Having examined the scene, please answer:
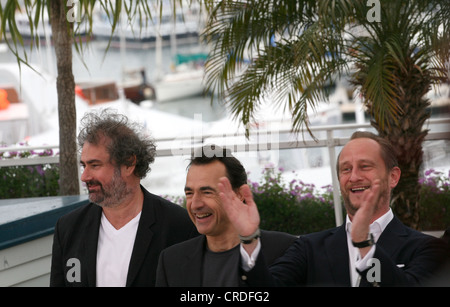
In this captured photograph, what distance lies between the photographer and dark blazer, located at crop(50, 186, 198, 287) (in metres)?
3.15

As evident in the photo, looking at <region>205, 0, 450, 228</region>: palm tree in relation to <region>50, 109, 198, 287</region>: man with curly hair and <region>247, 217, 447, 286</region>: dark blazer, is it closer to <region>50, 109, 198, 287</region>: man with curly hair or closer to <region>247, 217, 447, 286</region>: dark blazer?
<region>50, 109, 198, 287</region>: man with curly hair

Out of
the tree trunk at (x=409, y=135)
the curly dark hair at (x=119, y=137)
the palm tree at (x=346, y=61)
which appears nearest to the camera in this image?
the curly dark hair at (x=119, y=137)

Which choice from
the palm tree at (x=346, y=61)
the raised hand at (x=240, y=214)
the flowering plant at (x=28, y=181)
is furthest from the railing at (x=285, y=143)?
the raised hand at (x=240, y=214)

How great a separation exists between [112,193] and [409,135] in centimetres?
349

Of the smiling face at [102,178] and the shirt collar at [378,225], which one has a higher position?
the smiling face at [102,178]

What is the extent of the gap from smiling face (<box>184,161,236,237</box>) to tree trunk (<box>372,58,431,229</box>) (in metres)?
3.39

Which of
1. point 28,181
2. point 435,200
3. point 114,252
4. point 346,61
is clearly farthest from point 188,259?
point 28,181

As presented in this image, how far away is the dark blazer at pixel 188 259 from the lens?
2738 mm

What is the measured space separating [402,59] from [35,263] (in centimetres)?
304

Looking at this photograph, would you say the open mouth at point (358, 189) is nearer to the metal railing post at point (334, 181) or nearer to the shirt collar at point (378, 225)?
the shirt collar at point (378, 225)

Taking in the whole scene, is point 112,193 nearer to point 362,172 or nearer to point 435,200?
point 362,172

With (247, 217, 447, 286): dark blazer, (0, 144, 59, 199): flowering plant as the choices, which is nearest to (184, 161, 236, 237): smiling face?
(247, 217, 447, 286): dark blazer

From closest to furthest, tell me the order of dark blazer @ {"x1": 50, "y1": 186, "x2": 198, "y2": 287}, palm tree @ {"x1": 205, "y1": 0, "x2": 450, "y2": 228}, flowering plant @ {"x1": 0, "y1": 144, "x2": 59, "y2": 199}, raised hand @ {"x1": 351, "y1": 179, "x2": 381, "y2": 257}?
raised hand @ {"x1": 351, "y1": 179, "x2": 381, "y2": 257}
dark blazer @ {"x1": 50, "y1": 186, "x2": 198, "y2": 287}
palm tree @ {"x1": 205, "y1": 0, "x2": 450, "y2": 228}
flowering plant @ {"x1": 0, "y1": 144, "x2": 59, "y2": 199}
